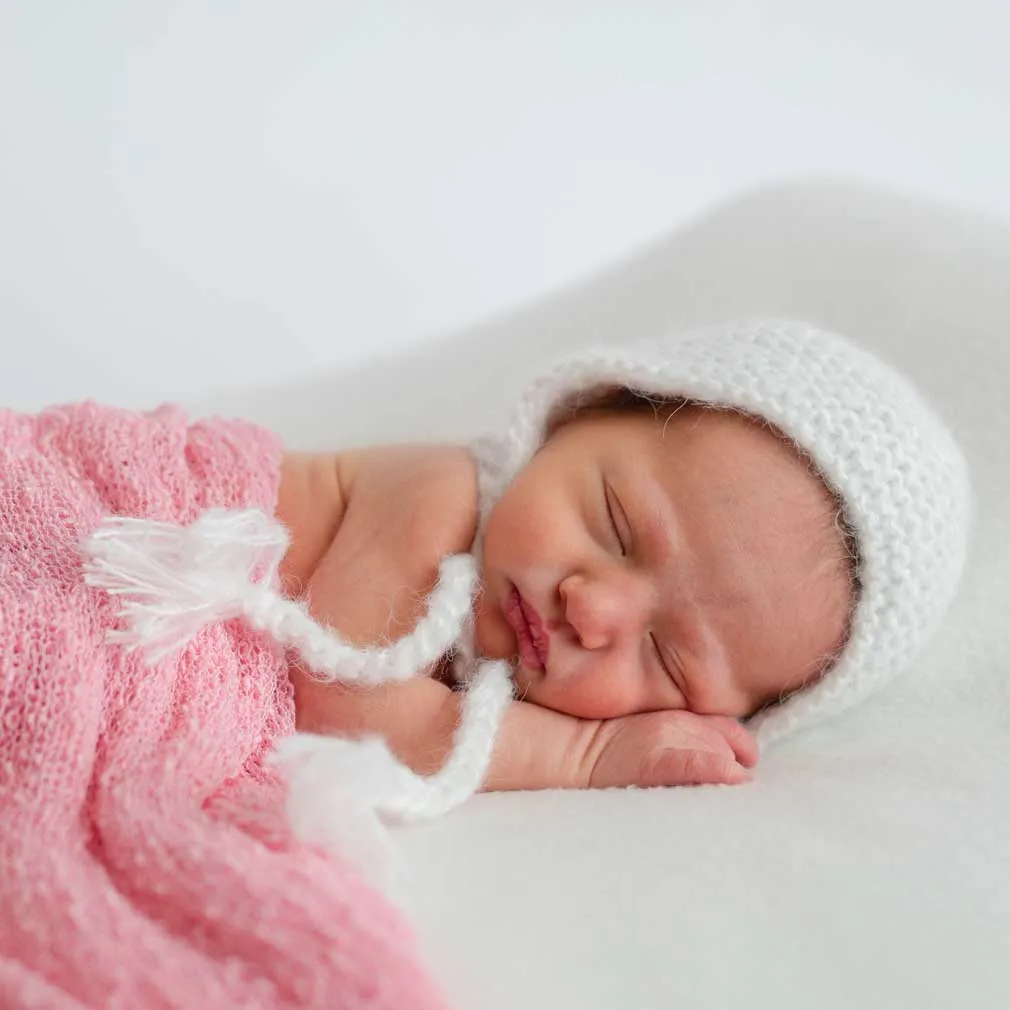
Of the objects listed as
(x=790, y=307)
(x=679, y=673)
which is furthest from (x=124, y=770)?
(x=790, y=307)

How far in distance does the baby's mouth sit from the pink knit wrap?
0.24 metres

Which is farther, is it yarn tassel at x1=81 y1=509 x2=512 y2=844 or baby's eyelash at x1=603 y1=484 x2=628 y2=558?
baby's eyelash at x1=603 y1=484 x2=628 y2=558

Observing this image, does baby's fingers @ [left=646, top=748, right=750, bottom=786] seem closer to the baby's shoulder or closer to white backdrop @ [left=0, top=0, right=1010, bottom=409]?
the baby's shoulder

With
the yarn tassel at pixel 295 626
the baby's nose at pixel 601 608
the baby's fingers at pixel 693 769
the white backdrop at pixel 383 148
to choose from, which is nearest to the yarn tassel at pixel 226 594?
the yarn tassel at pixel 295 626

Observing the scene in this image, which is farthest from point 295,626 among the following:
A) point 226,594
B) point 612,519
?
point 612,519

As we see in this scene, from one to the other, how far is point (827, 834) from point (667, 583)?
0.29 meters

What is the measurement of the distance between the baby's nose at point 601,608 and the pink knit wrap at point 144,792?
29cm

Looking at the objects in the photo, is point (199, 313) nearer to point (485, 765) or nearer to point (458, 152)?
point (458, 152)

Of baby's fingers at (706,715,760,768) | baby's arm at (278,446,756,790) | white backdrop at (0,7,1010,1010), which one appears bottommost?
baby's fingers at (706,715,760,768)

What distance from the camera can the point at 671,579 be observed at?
1.14m

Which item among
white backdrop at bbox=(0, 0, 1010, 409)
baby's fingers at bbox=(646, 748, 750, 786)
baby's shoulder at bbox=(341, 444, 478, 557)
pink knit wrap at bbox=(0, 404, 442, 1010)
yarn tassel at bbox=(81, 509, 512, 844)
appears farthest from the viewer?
white backdrop at bbox=(0, 0, 1010, 409)

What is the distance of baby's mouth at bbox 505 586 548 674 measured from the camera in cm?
115

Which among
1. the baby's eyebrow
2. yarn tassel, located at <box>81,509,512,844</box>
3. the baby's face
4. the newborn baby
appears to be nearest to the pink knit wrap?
yarn tassel, located at <box>81,509,512,844</box>

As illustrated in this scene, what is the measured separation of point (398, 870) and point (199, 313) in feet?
4.99
